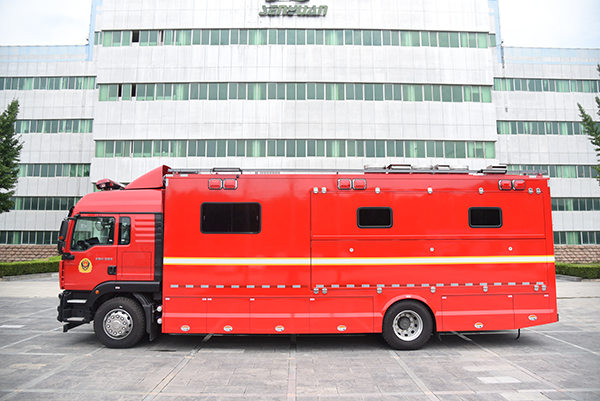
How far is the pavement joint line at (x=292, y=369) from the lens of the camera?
560cm

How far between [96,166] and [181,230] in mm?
23600

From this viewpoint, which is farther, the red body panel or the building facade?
the building facade

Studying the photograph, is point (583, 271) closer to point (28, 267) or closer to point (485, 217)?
point (485, 217)

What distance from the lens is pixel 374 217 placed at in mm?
7914

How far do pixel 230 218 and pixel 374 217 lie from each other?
3255 mm

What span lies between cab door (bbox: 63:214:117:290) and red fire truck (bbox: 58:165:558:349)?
0.09 ft

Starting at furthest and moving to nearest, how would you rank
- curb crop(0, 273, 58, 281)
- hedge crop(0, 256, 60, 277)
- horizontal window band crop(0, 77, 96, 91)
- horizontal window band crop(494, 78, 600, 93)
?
1. horizontal window band crop(494, 78, 600, 93)
2. horizontal window band crop(0, 77, 96, 91)
3. hedge crop(0, 256, 60, 277)
4. curb crop(0, 273, 58, 281)

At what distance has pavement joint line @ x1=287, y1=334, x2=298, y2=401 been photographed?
5602 millimetres

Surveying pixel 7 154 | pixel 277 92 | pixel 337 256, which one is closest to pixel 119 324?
pixel 337 256

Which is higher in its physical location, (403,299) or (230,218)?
(230,218)

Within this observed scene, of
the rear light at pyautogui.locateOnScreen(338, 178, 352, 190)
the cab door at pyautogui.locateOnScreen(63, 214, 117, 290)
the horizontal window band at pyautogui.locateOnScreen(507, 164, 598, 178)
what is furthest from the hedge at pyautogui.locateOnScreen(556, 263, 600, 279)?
the cab door at pyautogui.locateOnScreen(63, 214, 117, 290)

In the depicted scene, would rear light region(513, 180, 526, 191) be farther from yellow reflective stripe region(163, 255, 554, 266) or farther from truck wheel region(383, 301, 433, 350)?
truck wheel region(383, 301, 433, 350)

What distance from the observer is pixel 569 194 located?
34.3 m

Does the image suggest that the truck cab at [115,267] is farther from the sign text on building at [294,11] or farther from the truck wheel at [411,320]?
the sign text on building at [294,11]
